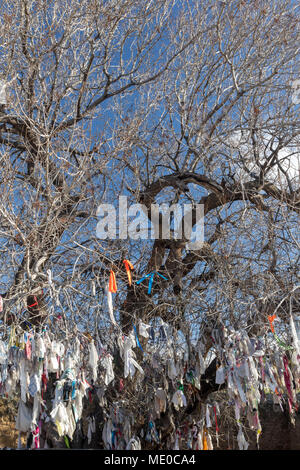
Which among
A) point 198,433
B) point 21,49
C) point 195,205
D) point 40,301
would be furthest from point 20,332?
point 21,49

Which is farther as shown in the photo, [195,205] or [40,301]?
[195,205]

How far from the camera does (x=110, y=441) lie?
5.62 metres

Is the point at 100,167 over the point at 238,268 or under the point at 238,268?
over

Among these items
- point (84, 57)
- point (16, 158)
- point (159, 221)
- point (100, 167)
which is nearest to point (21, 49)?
point (84, 57)

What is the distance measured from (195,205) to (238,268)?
1562 millimetres

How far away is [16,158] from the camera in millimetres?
7855

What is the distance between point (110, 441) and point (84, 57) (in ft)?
22.0

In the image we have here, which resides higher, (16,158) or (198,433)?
(16,158)

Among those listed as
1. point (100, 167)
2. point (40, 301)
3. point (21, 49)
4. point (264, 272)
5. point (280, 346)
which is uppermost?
point (21, 49)

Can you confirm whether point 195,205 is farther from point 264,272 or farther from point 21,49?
point 21,49
